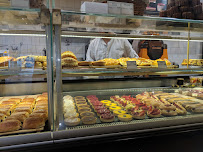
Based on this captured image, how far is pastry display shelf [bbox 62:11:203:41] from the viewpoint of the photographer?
1835 mm

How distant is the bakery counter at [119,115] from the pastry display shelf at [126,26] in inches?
34.3

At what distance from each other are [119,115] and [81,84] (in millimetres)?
1313

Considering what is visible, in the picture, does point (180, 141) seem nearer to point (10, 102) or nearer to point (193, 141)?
point (193, 141)

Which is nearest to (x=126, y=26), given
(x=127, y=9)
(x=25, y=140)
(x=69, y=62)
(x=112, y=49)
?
(x=127, y=9)

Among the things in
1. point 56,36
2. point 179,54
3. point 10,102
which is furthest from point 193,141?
point 179,54

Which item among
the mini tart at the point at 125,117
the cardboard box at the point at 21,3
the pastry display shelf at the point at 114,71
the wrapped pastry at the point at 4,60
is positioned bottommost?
the mini tart at the point at 125,117

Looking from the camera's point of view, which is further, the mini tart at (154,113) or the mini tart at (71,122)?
the mini tart at (154,113)

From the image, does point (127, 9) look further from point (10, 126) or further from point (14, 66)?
point (10, 126)

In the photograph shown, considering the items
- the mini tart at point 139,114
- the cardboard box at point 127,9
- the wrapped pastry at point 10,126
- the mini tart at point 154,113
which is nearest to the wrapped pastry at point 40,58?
the wrapped pastry at point 10,126

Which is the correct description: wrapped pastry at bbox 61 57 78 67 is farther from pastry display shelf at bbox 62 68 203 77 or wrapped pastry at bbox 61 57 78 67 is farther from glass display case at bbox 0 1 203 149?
pastry display shelf at bbox 62 68 203 77

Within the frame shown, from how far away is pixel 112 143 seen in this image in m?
1.60

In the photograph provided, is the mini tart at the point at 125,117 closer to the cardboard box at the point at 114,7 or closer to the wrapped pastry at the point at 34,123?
the wrapped pastry at the point at 34,123

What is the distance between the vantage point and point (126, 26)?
2.21 m

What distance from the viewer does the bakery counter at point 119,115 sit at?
162 cm
